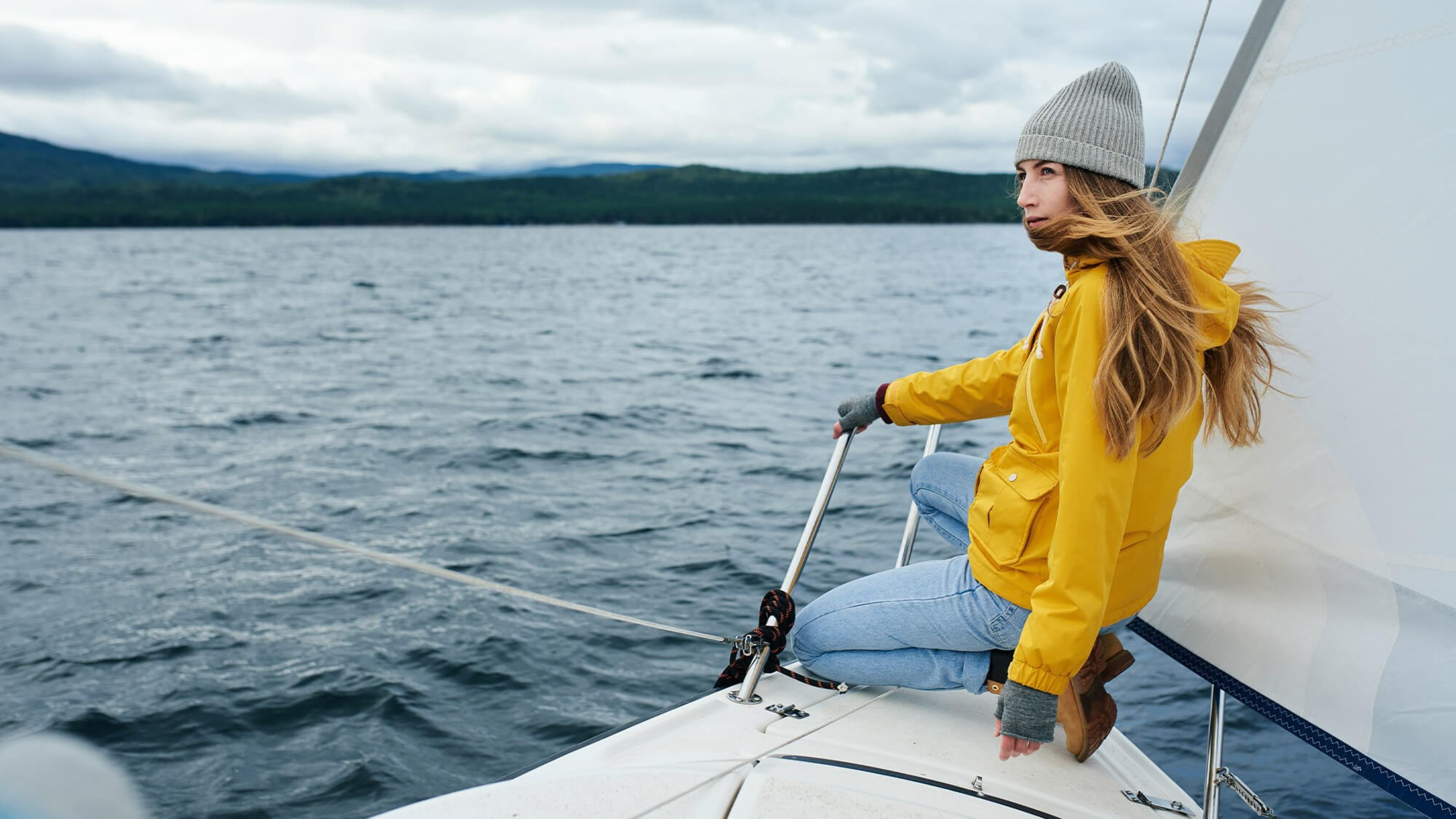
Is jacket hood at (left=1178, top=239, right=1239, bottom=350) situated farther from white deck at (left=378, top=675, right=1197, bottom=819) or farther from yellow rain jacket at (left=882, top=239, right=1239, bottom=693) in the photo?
white deck at (left=378, top=675, right=1197, bottom=819)

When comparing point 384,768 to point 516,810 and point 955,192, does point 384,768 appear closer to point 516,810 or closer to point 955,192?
point 516,810

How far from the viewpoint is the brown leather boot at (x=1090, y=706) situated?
2328 millimetres

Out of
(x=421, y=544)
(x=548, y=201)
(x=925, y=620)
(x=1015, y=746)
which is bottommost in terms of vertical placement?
(x=421, y=544)

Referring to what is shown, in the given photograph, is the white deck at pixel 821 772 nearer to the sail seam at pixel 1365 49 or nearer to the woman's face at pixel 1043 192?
the woman's face at pixel 1043 192

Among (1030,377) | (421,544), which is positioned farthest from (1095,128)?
(421,544)

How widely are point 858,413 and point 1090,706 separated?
1035 millimetres

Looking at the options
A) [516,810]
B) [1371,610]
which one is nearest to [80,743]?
[516,810]

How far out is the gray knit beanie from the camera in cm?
201

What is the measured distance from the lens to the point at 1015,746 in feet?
6.67

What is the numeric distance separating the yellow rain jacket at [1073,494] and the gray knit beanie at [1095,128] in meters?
0.21

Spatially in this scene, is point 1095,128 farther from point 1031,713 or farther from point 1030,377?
point 1031,713

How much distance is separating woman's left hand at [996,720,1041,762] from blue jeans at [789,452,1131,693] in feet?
0.86

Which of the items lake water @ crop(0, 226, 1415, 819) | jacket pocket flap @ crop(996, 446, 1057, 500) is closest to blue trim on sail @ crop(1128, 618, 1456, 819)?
jacket pocket flap @ crop(996, 446, 1057, 500)

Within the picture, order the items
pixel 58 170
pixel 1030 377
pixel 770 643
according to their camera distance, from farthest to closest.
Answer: pixel 58 170 → pixel 770 643 → pixel 1030 377
